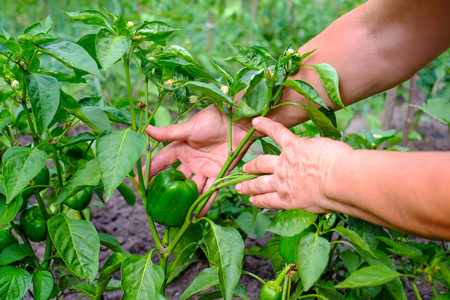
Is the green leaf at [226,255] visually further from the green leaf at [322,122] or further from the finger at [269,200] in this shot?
the green leaf at [322,122]

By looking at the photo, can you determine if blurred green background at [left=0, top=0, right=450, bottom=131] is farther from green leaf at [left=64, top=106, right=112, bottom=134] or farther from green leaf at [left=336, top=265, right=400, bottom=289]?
green leaf at [left=336, top=265, right=400, bottom=289]

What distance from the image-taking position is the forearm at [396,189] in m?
0.72

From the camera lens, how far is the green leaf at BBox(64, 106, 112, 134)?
97cm

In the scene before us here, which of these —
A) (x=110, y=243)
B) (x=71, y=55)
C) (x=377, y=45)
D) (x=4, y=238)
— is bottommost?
(x=110, y=243)

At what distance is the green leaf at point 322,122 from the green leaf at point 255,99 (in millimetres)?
→ 121

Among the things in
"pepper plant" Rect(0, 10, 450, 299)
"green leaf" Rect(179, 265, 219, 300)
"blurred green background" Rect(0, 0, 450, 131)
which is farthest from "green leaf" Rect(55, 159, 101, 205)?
"blurred green background" Rect(0, 0, 450, 131)

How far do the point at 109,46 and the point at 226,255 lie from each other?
521 mm

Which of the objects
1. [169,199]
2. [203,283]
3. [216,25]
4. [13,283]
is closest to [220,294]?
[203,283]

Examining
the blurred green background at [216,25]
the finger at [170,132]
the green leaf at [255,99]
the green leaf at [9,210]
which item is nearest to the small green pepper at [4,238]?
the green leaf at [9,210]

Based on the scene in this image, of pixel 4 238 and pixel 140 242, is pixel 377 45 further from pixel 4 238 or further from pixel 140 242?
pixel 140 242

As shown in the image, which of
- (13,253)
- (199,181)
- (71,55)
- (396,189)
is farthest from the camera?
(199,181)

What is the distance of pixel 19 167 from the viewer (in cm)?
93

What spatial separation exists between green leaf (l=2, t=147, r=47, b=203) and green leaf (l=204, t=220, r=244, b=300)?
0.42 meters

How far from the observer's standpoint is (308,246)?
2.82 ft
